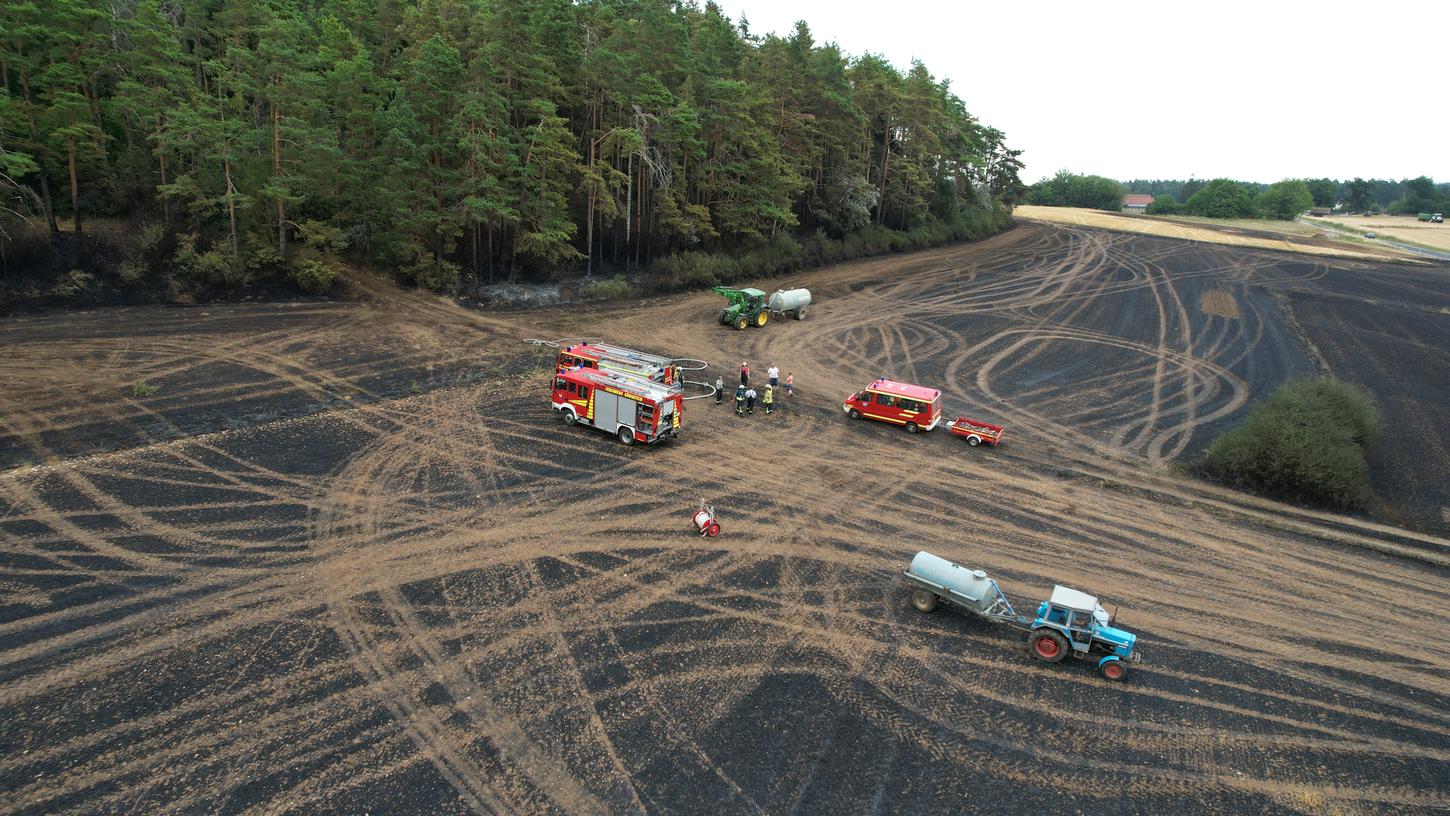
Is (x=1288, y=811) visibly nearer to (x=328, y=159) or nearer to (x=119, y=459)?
(x=119, y=459)

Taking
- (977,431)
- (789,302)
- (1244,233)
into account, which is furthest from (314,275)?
(1244,233)

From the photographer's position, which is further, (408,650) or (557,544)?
(557,544)

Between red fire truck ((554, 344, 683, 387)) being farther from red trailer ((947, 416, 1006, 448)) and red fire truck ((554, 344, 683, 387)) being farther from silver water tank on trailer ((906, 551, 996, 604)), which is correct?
silver water tank on trailer ((906, 551, 996, 604))

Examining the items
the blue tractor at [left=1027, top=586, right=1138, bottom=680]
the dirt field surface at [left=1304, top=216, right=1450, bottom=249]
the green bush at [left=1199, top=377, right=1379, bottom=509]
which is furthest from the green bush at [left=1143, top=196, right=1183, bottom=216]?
the blue tractor at [left=1027, top=586, right=1138, bottom=680]

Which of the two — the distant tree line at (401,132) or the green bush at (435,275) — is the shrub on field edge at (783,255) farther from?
the green bush at (435,275)

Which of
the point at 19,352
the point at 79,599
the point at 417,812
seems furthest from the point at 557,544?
the point at 19,352

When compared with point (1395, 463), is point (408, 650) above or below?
below

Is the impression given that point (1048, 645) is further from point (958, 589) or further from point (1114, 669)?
point (958, 589)
